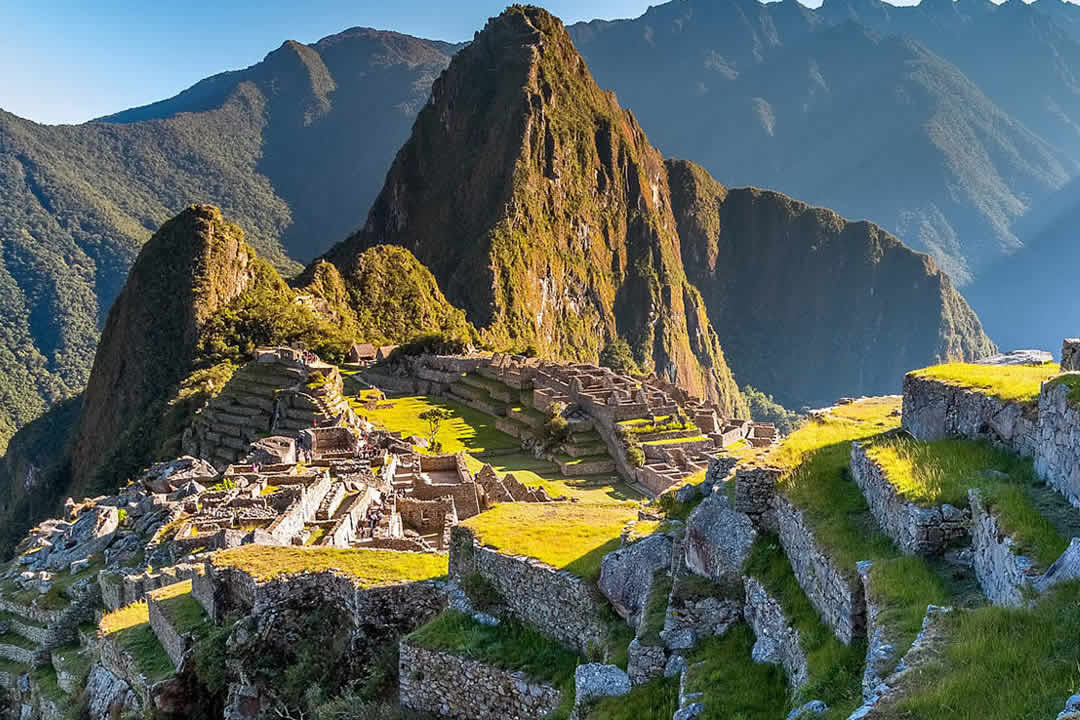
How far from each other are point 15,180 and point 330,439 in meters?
169

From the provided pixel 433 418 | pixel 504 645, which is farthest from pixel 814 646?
pixel 433 418

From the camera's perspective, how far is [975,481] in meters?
6.36

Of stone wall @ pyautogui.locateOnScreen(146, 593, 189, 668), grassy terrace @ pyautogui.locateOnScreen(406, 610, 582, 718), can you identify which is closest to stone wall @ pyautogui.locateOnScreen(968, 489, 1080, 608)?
grassy terrace @ pyautogui.locateOnScreen(406, 610, 582, 718)

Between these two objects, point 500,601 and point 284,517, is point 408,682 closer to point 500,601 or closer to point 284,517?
point 500,601

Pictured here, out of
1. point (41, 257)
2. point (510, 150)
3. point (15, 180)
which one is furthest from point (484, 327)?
point (15, 180)

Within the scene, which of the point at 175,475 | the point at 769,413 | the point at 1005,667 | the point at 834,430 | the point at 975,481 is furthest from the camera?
the point at 769,413

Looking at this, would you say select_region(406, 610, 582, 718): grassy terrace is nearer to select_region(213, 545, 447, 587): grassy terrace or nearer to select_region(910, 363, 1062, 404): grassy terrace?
select_region(213, 545, 447, 587): grassy terrace

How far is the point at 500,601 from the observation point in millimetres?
9750

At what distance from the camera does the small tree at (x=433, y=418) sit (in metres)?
50.9

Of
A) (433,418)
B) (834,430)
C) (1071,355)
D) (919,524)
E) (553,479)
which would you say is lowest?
(553,479)

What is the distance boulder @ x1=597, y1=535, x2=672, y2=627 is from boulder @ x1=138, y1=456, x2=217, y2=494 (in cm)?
1857

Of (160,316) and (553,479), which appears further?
(160,316)

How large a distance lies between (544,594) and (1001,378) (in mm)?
4996

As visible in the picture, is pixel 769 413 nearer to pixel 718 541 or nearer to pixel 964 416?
pixel 964 416
